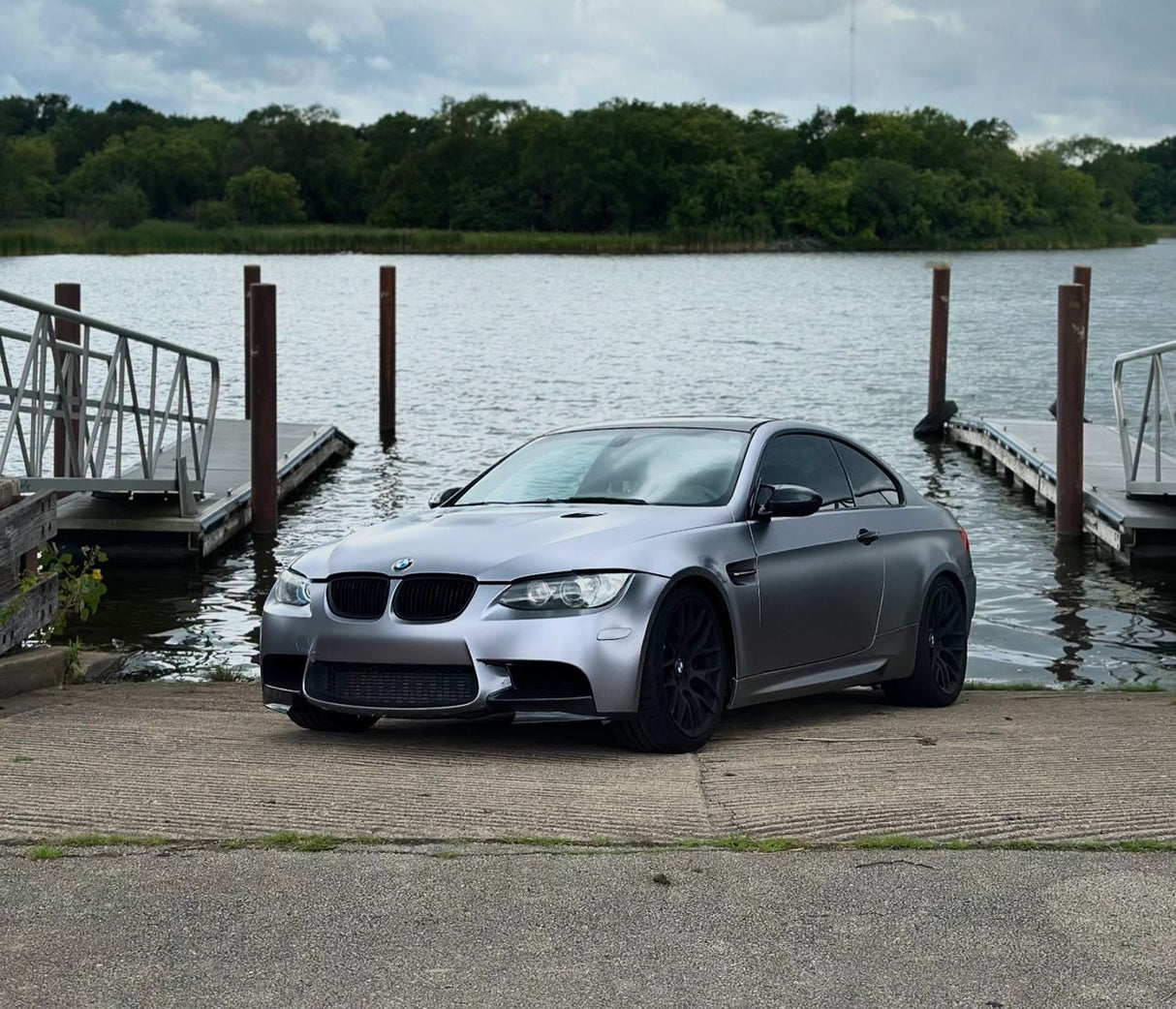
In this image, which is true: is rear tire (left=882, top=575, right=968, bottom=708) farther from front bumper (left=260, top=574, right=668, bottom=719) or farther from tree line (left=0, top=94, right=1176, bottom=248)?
tree line (left=0, top=94, right=1176, bottom=248)

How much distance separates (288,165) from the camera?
6201 inches

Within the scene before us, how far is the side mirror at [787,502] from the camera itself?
27.3ft

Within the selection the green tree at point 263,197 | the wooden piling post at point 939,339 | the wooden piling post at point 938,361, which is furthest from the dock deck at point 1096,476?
the green tree at point 263,197

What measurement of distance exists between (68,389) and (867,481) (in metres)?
8.98

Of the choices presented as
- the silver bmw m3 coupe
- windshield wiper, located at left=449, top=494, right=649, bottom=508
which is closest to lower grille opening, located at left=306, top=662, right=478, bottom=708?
the silver bmw m3 coupe

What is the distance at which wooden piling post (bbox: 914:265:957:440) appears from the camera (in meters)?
32.2

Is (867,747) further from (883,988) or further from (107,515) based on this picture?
(107,515)

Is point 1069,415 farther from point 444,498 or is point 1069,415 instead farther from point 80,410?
point 444,498

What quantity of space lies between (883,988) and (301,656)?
391cm

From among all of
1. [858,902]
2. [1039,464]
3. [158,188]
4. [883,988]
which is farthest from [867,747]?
[158,188]

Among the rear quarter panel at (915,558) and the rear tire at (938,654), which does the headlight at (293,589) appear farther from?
the rear tire at (938,654)

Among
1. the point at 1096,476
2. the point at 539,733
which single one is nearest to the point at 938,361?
the point at 1096,476

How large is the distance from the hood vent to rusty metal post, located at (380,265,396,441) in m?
24.4

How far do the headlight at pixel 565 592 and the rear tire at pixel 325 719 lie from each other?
1.00 m
